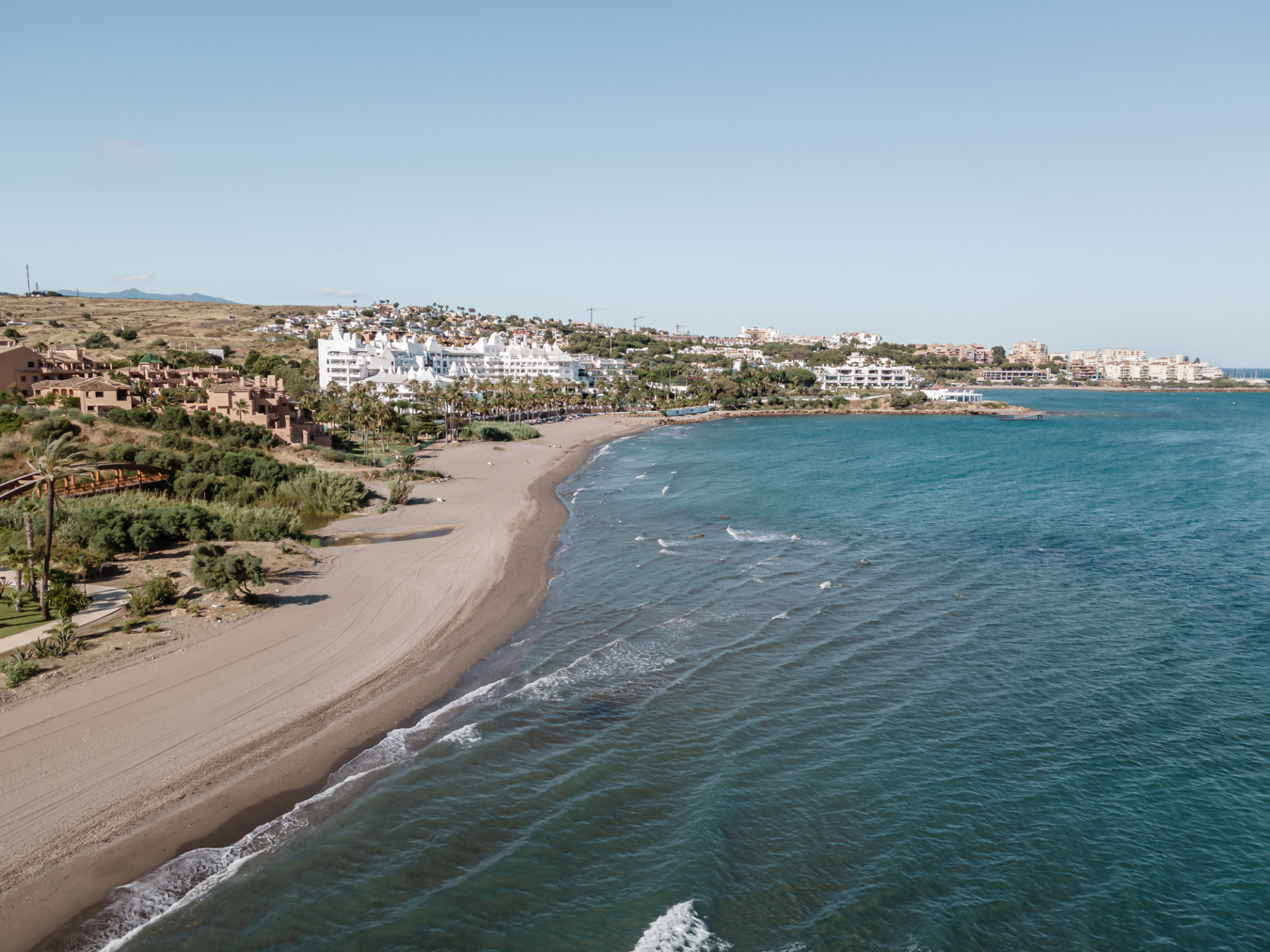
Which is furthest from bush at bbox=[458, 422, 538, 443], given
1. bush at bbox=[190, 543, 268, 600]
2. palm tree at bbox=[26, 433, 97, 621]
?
bush at bbox=[190, 543, 268, 600]

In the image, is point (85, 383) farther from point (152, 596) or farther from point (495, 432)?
point (152, 596)

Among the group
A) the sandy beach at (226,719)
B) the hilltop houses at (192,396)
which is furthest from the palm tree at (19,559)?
the hilltop houses at (192,396)

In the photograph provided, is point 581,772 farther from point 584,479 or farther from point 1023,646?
point 584,479

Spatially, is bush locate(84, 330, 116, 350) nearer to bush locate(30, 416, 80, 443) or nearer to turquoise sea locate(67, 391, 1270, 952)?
bush locate(30, 416, 80, 443)

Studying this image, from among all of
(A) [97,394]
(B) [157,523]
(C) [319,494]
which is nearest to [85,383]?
(A) [97,394]

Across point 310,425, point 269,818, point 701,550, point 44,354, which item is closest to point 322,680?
point 269,818
